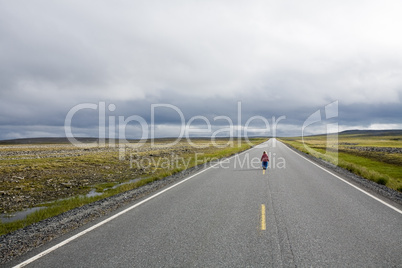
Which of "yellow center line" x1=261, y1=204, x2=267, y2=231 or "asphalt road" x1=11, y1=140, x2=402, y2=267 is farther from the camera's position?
"yellow center line" x1=261, y1=204, x2=267, y2=231

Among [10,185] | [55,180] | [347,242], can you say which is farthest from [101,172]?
[347,242]

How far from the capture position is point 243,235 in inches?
211

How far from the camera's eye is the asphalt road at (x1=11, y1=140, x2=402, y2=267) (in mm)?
4320

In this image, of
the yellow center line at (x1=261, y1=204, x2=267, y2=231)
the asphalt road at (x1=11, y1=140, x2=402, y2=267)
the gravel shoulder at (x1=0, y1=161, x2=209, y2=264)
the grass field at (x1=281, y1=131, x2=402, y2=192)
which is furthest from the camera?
the grass field at (x1=281, y1=131, x2=402, y2=192)

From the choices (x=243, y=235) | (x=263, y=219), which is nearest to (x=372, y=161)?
(x=263, y=219)

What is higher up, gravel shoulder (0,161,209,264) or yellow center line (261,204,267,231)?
yellow center line (261,204,267,231)

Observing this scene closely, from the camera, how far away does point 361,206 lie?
7.86 metres

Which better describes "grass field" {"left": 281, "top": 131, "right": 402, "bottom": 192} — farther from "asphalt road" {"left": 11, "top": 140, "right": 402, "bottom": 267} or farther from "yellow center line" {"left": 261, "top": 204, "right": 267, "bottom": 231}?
"yellow center line" {"left": 261, "top": 204, "right": 267, "bottom": 231}

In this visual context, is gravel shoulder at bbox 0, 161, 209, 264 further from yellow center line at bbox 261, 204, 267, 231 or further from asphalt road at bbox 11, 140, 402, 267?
yellow center line at bbox 261, 204, 267, 231

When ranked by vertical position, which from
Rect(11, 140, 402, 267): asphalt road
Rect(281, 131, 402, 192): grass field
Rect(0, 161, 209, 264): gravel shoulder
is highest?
Rect(11, 140, 402, 267): asphalt road

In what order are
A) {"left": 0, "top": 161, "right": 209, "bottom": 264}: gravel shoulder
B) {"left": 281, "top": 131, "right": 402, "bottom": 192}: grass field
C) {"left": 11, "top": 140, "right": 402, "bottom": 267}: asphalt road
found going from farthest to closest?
{"left": 281, "top": 131, "right": 402, "bottom": 192}: grass field < {"left": 0, "top": 161, "right": 209, "bottom": 264}: gravel shoulder < {"left": 11, "top": 140, "right": 402, "bottom": 267}: asphalt road

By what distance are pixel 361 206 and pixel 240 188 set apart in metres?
4.31

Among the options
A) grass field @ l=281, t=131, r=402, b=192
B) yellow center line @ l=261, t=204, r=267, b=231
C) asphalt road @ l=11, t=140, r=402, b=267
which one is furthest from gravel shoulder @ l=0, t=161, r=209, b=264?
grass field @ l=281, t=131, r=402, b=192

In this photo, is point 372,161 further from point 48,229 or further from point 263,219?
point 48,229
